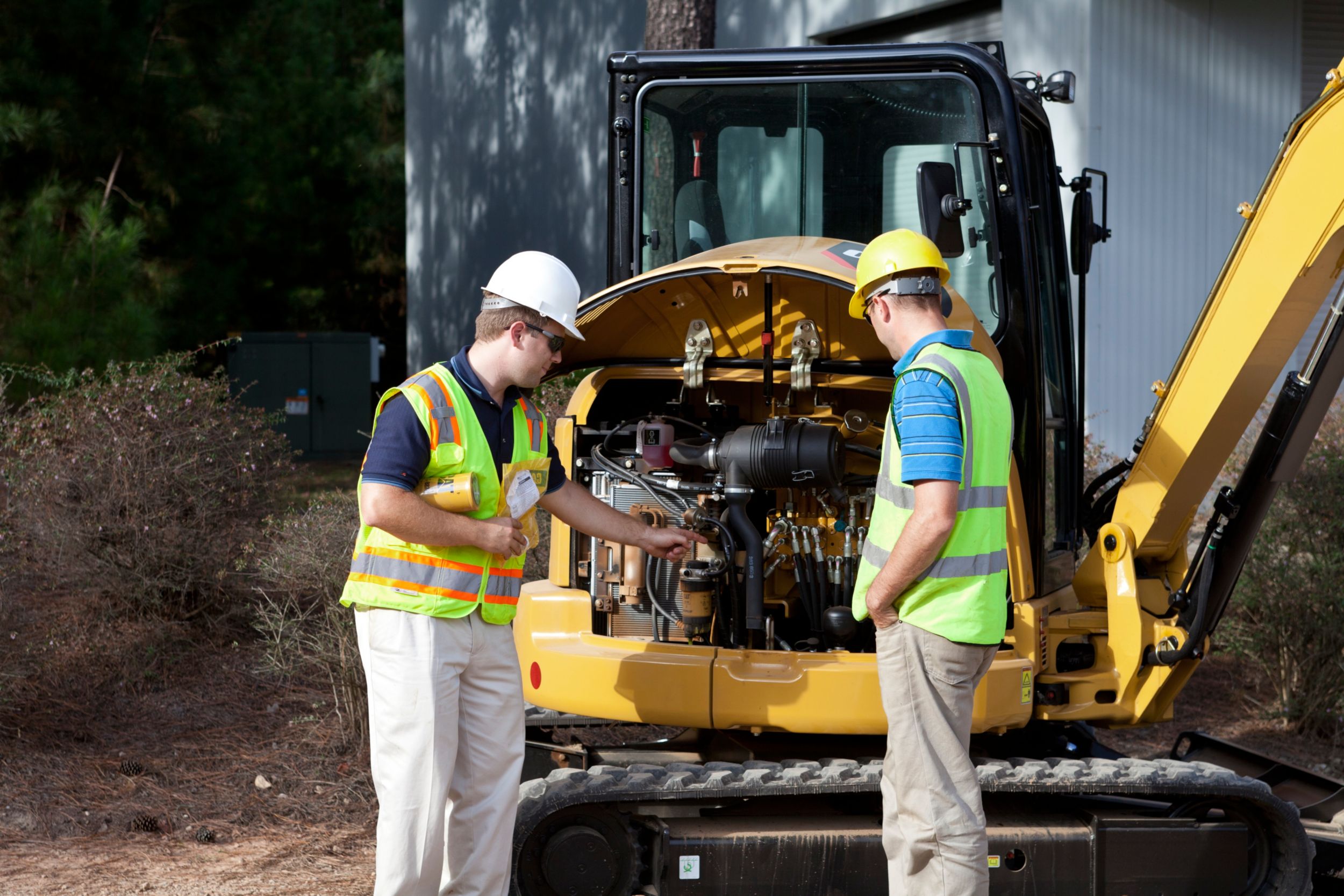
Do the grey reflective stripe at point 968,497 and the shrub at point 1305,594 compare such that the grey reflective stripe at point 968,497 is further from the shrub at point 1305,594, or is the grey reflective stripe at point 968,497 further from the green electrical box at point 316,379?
the green electrical box at point 316,379

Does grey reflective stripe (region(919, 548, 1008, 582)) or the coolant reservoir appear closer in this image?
grey reflective stripe (region(919, 548, 1008, 582))

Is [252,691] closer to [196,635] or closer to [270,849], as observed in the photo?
[196,635]

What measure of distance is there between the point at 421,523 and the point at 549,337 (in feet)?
2.18

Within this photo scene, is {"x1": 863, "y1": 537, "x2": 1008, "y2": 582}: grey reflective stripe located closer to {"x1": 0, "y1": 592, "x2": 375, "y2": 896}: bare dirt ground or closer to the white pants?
the white pants

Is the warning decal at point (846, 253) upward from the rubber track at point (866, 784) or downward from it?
upward

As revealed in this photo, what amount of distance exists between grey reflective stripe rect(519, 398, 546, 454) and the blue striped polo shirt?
1053mm

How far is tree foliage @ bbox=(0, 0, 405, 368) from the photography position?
1051 cm

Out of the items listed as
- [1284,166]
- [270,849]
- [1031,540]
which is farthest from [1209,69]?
[270,849]

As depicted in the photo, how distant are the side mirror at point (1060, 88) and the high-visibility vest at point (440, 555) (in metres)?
2.59

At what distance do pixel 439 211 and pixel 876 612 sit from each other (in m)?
15.9

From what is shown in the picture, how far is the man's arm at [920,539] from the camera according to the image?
343 cm

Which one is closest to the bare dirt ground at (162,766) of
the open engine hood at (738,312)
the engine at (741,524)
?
the engine at (741,524)

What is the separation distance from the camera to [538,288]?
3.70 meters

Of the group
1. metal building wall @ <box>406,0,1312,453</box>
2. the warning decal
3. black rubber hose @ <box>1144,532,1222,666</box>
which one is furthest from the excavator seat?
metal building wall @ <box>406,0,1312,453</box>
